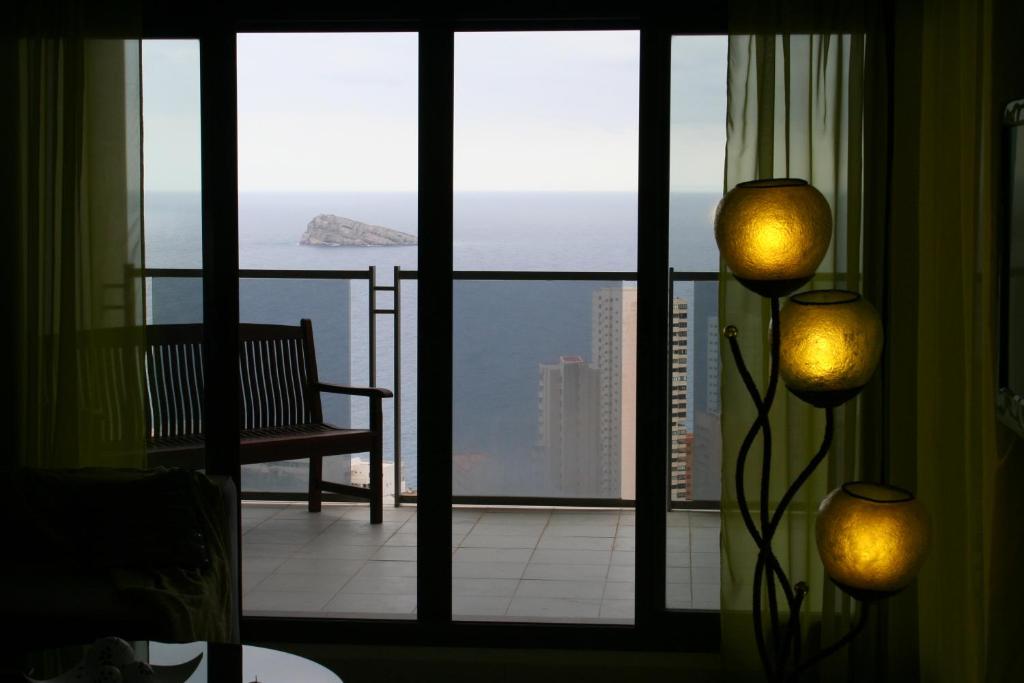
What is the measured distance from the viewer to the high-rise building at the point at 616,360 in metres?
4.31

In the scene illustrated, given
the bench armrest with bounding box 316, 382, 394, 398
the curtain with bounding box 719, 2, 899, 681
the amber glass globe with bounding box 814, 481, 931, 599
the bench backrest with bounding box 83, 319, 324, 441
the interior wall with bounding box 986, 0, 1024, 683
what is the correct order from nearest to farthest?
the amber glass globe with bounding box 814, 481, 931, 599, the interior wall with bounding box 986, 0, 1024, 683, the curtain with bounding box 719, 2, 899, 681, the bench backrest with bounding box 83, 319, 324, 441, the bench armrest with bounding box 316, 382, 394, 398

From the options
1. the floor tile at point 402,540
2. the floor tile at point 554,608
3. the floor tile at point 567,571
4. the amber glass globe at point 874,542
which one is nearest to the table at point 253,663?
the amber glass globe at point 874,542

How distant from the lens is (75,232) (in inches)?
144

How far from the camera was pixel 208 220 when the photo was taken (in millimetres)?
3777

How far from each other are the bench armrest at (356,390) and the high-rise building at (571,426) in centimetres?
92

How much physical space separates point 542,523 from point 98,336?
1.87 metres

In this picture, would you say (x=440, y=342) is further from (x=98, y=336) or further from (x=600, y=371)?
(x=98, y=336)

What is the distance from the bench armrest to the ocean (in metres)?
0.23

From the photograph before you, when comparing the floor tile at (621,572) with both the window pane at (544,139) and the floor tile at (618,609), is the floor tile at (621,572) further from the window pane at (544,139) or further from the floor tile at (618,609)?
the window pane at (544,139)

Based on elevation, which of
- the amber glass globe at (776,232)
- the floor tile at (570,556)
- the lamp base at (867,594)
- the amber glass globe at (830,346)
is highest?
the amber glass globe at (776,232)

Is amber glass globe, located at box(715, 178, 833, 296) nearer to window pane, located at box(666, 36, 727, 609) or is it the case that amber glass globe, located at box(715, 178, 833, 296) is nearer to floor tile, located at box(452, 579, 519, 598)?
window pane, located at box(666, 36, 727, 609)

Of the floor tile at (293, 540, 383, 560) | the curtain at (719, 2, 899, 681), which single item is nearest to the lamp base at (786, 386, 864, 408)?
the curtain at (719, 2, 899, 681)

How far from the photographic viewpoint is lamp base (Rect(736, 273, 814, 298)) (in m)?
2.32

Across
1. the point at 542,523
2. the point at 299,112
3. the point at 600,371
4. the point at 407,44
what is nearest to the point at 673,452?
the point at 600,371
